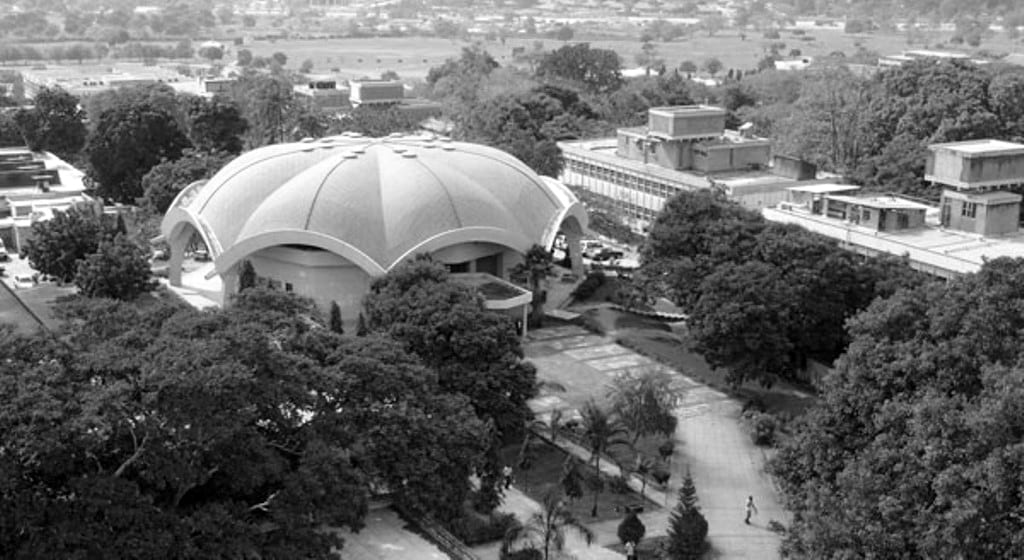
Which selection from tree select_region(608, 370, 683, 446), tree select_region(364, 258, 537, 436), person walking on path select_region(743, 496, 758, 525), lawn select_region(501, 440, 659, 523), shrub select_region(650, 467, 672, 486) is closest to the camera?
person walking on path select_region(743, 496, 758, 525)

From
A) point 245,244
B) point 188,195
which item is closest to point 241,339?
point 245,244

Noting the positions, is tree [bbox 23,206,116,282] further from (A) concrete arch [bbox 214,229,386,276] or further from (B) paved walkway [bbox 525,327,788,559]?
(B) paved walkway [bbox 525,327,788,559]

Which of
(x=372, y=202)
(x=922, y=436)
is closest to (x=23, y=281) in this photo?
(x=372, y=202)

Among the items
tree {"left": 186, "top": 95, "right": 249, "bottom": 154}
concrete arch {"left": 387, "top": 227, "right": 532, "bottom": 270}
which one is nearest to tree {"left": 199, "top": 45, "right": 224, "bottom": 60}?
tree {"left": 186, "top": 95, "right": 249, "bottom": 154}

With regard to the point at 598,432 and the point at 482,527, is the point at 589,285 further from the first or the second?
the point at 482,527

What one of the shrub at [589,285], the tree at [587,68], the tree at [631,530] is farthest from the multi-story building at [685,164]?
the tree at [587,68]

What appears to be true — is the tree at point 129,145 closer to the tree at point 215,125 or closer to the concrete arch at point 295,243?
the tree at point 215,125
